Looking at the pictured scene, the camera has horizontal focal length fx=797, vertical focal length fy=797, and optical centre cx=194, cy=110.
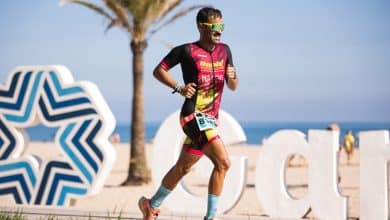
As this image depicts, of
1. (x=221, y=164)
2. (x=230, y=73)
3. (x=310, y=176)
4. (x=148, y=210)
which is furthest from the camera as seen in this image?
(x=310, y=176)

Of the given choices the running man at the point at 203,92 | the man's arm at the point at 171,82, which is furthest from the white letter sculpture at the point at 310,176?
the man's arm at the point at 171,82

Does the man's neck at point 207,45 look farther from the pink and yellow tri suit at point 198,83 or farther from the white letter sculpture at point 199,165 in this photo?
the white letter sculpture at point 199,165

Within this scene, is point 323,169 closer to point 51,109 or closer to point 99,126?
point 99,126

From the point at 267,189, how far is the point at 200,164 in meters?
1.35

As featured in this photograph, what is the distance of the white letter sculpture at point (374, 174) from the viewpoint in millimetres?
11227

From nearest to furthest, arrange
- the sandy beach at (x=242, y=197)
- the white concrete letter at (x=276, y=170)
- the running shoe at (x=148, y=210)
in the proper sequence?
the running shoe at (x=148, y=210), the white concrete letter at (x=276, y=170), the sandy beach at (x=242, y=197)

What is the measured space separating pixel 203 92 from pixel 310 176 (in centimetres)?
401

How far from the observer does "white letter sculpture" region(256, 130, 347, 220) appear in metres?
11.7

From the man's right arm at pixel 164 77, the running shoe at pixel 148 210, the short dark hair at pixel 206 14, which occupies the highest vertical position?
the short dark hair at pixel 206 14

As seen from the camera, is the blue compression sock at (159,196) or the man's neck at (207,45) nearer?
the man's neck at (207,45)

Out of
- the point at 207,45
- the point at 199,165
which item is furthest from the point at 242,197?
the point at 207,45

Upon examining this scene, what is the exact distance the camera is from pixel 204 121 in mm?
8344

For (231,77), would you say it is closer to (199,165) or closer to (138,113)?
(199,165)

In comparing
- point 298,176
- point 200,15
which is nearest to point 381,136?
point 200,15
